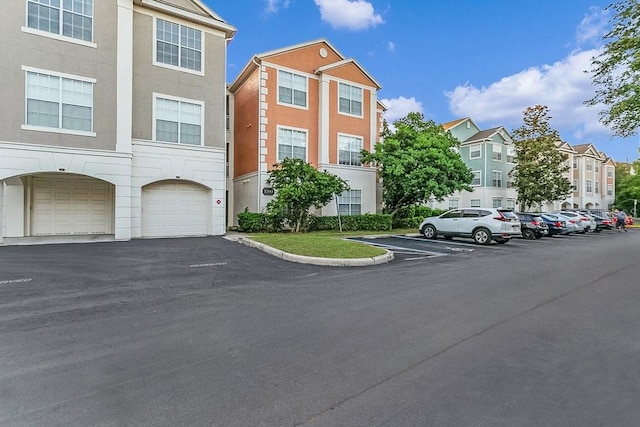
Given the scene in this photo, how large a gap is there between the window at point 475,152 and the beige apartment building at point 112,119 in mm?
30811

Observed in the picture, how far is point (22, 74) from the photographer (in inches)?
518

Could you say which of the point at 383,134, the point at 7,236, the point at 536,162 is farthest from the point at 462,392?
the point at 536,162

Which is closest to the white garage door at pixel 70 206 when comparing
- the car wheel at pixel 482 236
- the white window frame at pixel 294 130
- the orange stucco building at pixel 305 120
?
the orange stucco building at pixel 305 120

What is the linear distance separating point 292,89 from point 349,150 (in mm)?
5100

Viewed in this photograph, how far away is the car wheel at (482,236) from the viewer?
16.4m

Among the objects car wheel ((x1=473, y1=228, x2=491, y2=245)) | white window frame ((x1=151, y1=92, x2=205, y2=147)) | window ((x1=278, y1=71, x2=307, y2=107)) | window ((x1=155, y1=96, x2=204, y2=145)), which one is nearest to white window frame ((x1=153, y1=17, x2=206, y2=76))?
white window frame ((x1=151, y1=92, x2=205, y2=147))

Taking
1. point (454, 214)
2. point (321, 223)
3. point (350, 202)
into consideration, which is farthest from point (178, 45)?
point (454, 214)

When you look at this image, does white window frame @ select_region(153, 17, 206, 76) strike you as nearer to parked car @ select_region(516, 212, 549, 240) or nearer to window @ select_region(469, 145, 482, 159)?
parked car @ select_region(516, 212, 549, 240)

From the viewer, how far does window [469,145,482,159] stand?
3901cm

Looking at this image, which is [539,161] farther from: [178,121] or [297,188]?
[178,121]

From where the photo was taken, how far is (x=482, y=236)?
1655 centimetres

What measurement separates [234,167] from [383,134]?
10.3 m

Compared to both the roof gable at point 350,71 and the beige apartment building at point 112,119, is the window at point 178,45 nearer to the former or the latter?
the beige apartment building at point 112,119

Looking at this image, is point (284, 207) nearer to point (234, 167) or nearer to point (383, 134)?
point (234, 167)
